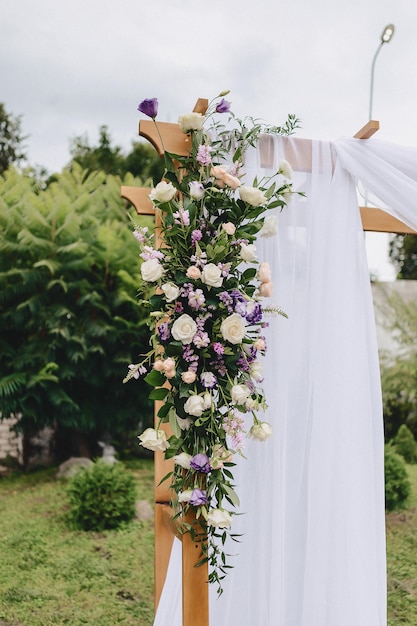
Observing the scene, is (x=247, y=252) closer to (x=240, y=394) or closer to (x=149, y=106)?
(x=240, y=394)

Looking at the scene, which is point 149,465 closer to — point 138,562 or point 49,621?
point 138,562

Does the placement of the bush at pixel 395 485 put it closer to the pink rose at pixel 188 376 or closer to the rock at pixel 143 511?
the rock at pixel 143 511

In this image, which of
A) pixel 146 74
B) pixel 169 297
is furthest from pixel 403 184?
pixel 146 74

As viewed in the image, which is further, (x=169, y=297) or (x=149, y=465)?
(x=149, y=465)

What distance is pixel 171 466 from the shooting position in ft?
8.38

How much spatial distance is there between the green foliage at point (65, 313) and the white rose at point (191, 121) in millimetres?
3337

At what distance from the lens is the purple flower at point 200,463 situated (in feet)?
6.20

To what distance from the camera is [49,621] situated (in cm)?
332

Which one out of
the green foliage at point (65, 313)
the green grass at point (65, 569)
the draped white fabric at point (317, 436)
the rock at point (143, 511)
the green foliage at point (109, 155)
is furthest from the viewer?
the green foliage at point (109, 155)

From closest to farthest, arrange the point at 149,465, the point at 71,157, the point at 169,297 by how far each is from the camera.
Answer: the point at 169,297, the point at 149,465, the point at 71,157

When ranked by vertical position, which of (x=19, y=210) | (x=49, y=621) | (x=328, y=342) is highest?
(x=19, y=210)

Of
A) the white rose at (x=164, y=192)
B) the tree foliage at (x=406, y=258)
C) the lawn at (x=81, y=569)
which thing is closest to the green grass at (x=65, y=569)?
the lawn at (x=81, y=569)

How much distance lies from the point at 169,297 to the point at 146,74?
835cm

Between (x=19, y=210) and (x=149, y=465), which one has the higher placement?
(x=19, y=210)
